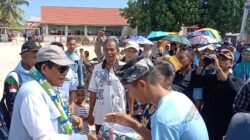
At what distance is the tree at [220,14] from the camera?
3164 cm

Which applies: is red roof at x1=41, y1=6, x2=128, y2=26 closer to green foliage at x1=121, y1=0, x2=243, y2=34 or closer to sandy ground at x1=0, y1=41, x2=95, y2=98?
green foliage at x1=121, y1=0, x2=243, y2=34

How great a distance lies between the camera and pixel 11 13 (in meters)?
51.8

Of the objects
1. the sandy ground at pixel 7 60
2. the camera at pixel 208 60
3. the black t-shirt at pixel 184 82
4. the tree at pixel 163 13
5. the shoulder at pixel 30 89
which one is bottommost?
the sandy ground at pixel 7 60

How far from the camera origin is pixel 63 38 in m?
45.6

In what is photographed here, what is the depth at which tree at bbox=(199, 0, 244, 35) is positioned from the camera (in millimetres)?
31641

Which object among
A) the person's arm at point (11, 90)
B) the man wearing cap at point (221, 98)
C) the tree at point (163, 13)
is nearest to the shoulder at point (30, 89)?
the person's arm at point (11, 90)

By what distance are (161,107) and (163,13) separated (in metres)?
28.9

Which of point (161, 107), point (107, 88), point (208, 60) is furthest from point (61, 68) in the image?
point (208, 60)

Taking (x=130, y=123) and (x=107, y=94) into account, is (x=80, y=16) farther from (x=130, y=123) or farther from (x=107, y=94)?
(x=130, y=123)

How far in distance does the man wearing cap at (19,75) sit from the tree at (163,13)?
27214 millimetres

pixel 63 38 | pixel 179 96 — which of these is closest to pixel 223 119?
pixel 179 96

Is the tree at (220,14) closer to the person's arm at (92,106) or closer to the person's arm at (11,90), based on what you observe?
the person's arm at (92,106)

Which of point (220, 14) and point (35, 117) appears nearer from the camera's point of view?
point (35, 117)

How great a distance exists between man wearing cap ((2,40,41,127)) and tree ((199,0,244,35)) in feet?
97.1
